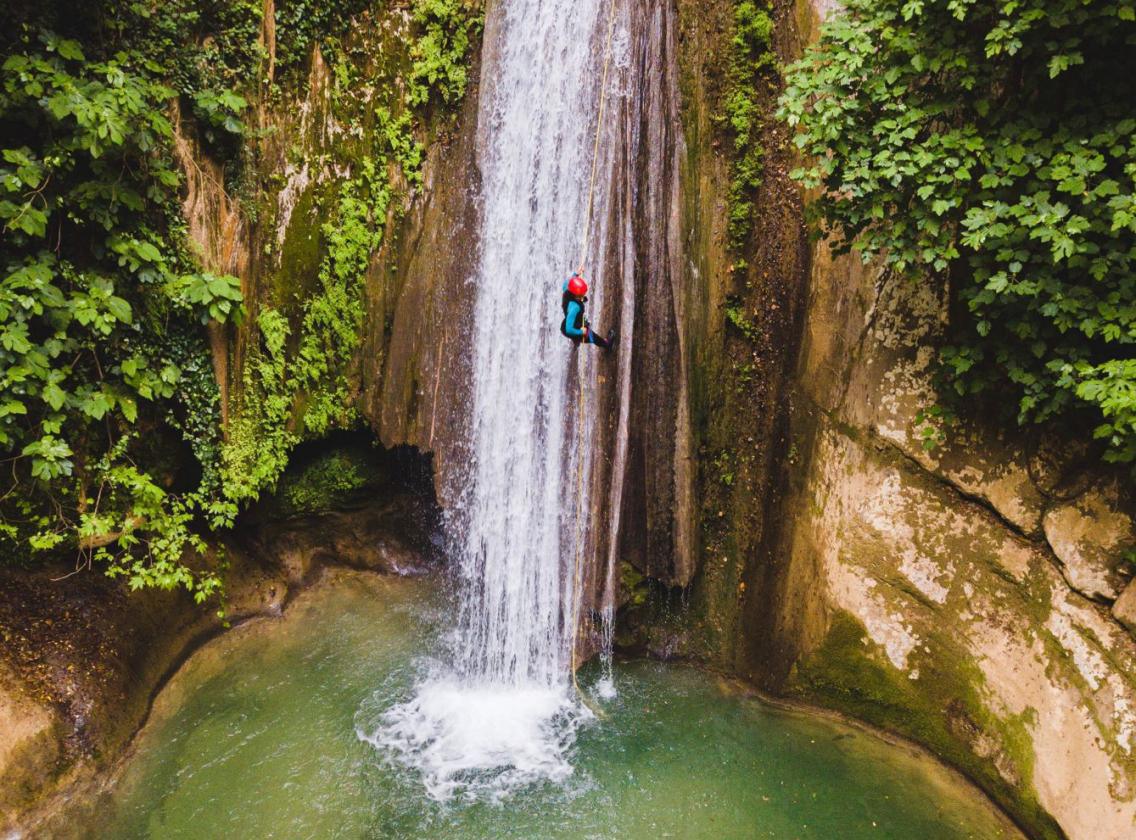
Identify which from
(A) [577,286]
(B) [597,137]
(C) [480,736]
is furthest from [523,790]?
(B) [597,137]

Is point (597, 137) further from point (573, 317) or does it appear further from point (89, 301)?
point (89, 301)

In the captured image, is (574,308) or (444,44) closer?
(574,308)

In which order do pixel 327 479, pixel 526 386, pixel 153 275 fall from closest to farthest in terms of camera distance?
1. pixel 153 275
2. pixel 526 386
3. pixel 327 479

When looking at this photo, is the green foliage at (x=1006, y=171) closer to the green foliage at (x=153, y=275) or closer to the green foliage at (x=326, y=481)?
the green foliage at (x=153, y=275)

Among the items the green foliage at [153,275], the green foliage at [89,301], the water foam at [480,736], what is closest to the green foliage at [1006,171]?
the green foliage at [153,275]

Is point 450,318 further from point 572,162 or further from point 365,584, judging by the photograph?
point 365,584
